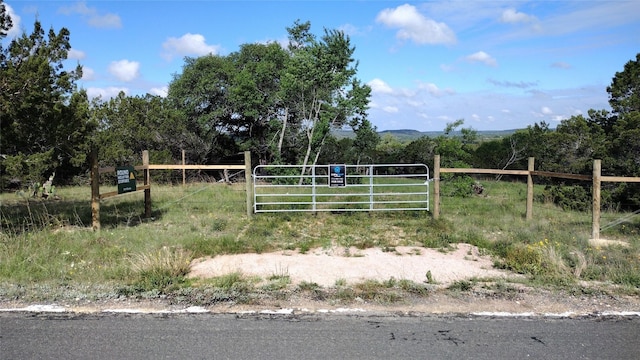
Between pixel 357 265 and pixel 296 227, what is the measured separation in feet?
11.8

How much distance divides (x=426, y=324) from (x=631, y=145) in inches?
602

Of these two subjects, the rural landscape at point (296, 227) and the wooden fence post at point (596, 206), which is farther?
the wooden fence post at point (596, 206)

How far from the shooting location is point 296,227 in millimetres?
10531

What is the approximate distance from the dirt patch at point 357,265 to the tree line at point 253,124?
4.63 metres

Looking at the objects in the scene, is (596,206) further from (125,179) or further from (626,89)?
(626,89)

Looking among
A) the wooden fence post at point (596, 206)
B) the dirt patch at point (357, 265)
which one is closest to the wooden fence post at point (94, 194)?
the dirt patch at point (357, 265)

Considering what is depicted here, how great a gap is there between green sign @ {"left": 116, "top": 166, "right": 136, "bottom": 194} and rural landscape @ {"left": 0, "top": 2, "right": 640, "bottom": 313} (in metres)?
0.83

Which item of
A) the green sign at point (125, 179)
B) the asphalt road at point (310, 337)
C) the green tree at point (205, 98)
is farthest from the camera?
the green tree at point (205, 98)

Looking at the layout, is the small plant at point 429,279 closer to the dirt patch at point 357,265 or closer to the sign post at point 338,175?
the dirt patch at point 357,265

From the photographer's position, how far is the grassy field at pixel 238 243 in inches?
228

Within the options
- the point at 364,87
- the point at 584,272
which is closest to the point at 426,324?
the point at 584,272

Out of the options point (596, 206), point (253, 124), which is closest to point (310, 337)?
point (596, 206)

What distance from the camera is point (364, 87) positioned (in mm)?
22547

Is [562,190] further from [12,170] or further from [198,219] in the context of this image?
[12,170]
